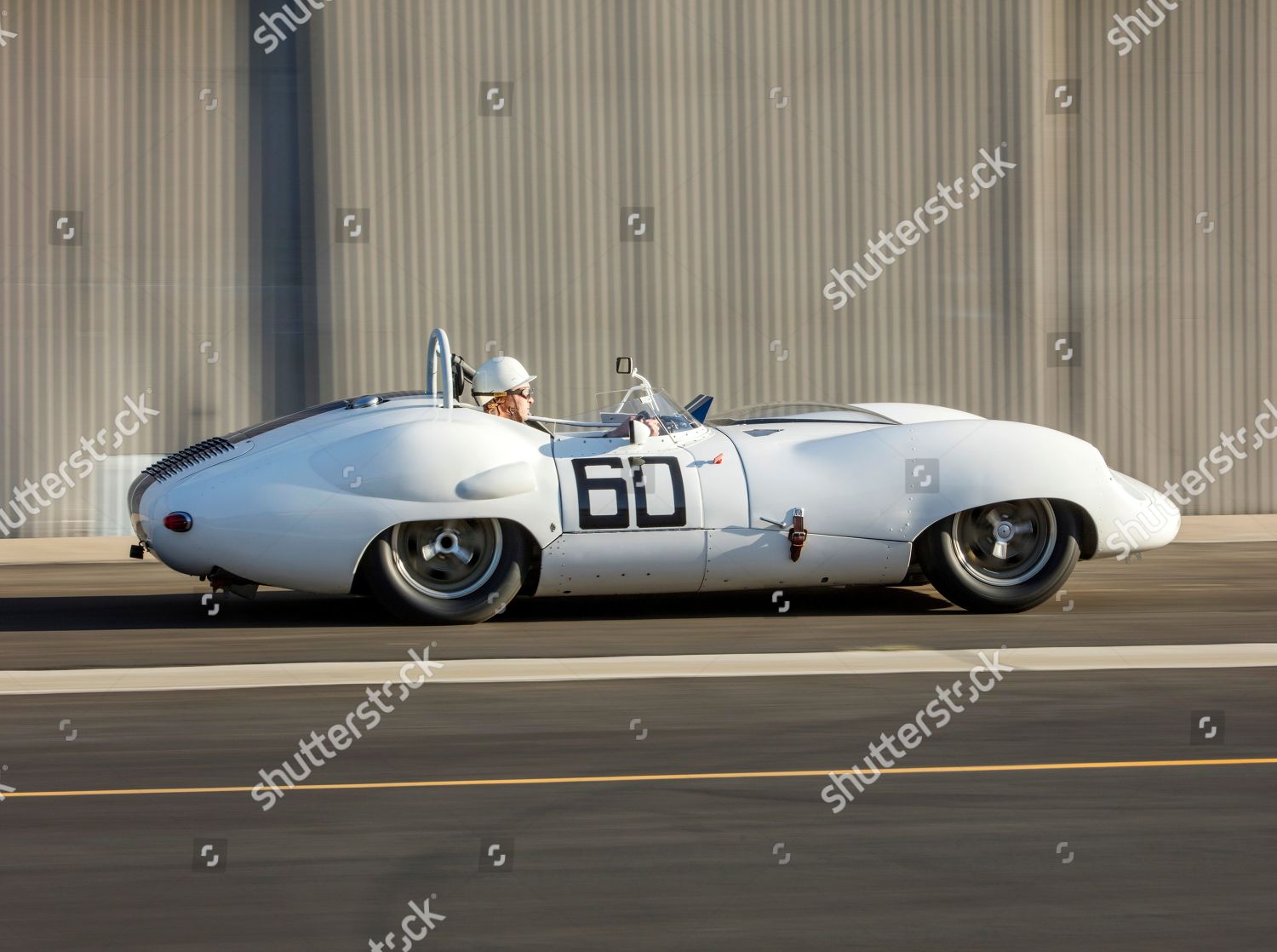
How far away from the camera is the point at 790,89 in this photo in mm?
15383

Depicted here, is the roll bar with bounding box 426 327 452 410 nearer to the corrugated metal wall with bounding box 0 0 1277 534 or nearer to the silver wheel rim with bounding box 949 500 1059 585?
the silver wheel rim with bounding box 949 500 1059 585

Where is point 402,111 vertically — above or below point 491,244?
above

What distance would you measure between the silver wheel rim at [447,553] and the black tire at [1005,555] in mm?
2331

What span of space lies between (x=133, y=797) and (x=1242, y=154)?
13.8m

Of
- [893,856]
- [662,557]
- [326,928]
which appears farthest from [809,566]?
[326,928]

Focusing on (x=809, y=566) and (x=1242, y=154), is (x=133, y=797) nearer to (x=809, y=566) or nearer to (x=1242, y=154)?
(x=809, y=566)

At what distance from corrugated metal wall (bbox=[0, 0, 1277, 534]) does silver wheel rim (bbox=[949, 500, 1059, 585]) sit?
21.4ft

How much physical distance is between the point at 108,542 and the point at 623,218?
5.47 metres

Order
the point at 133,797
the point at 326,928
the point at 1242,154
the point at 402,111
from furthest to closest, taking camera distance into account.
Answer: the point at 1242,154 → the point at 402,111 → the point at 133,797 → the point at 326,928

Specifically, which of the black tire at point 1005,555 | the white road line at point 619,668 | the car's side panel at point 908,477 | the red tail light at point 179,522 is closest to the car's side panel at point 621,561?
the car's side panel at point 908,477

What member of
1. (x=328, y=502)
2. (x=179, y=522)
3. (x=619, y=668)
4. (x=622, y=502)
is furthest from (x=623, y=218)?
(x=619, y=668)

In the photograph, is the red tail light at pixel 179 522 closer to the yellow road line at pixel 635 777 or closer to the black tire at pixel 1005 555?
the yellow road line at pixel 635 777

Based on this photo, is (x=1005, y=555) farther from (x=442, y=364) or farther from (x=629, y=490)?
(x=442, y=364)

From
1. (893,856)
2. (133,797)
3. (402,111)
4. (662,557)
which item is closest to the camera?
(893,856)
